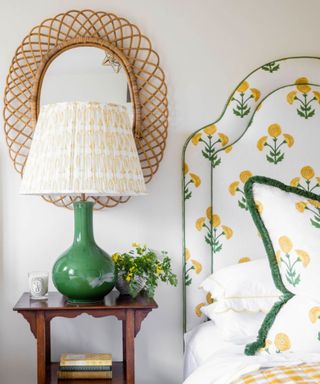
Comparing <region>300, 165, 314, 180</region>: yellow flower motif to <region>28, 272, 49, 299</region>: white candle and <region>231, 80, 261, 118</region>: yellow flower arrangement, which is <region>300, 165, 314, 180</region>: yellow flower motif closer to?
<region>231, 80, 261, 118</region>: yellow flower arrangement

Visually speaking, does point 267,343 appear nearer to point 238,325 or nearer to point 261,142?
point 238,325

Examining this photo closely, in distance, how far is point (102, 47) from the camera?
258 cm

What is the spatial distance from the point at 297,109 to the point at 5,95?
1.28 metres

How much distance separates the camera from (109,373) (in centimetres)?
Answer: 227

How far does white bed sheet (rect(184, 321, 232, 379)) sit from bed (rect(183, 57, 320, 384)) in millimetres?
50

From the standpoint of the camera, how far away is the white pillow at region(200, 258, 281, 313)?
2.22 meters

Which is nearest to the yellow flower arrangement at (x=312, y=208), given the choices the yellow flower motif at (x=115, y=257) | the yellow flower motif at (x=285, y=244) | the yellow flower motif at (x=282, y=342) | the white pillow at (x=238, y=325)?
the yellow flower motif at (x=285, y=244)

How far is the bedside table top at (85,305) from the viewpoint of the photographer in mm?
2174

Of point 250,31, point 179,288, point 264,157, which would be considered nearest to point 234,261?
point 179,288

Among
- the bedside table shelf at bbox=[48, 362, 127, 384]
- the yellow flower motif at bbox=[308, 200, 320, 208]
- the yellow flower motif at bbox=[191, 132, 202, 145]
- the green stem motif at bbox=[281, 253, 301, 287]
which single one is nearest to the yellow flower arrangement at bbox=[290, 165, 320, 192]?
the yellow flower motif at bbox=[191, 132, 202, 145]

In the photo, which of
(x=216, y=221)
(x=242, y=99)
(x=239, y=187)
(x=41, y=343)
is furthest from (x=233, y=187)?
(x=41, y=343)

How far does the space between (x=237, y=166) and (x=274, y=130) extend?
0.74 ft

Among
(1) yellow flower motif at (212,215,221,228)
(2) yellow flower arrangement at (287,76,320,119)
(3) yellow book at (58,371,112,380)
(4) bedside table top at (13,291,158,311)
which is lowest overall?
(3) yellow book at (58,371,112,380)

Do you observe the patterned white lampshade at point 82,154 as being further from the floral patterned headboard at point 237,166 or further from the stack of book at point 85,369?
the stack of book at point 85,369
